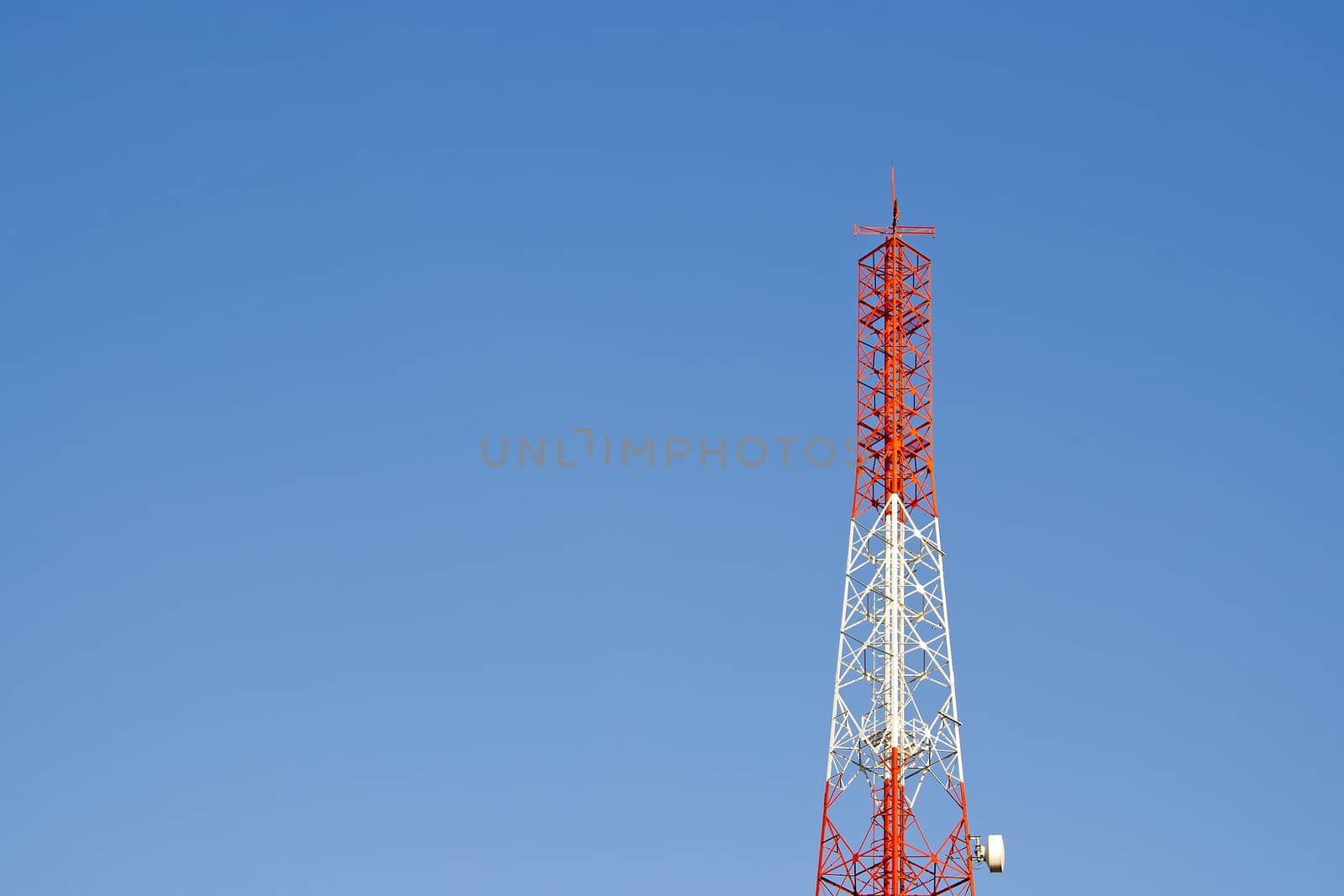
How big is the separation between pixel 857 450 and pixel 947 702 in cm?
1420

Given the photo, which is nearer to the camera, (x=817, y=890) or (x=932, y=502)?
(x=817, y=890)

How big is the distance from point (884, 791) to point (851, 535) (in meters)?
13.4

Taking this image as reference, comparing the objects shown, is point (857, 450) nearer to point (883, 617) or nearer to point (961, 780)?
point (883, 617)

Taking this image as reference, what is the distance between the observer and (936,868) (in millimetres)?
101000

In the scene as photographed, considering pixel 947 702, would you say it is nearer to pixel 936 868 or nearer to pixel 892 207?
pixel 936 868

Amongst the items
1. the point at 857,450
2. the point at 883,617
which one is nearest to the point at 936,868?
the point at 883,617

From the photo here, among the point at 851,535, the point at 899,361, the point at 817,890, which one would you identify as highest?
the point at 899,361

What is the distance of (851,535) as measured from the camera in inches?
4311

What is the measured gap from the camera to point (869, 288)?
115m

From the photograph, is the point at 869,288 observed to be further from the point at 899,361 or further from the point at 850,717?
the point at 850,717

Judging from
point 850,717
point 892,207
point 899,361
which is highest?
point 892,207

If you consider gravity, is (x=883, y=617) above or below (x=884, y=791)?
above

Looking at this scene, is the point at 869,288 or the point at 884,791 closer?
the point at 884,791

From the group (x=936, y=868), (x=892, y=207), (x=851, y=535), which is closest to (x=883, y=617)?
(x=851, y=535)
